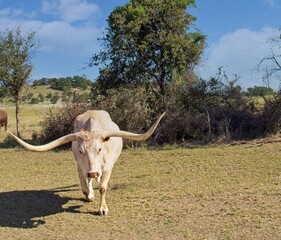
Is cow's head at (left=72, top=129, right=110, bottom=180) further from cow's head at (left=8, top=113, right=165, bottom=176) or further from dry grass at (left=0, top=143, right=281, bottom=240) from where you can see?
dry grass at (left=0, top=143, right=281, bottom=240)

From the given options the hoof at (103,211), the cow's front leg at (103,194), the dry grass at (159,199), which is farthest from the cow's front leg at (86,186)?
the hoof at (103,211)

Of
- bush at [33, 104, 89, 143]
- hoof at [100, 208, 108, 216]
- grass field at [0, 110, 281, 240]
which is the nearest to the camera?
grass field at [0, 110, 281, 240]

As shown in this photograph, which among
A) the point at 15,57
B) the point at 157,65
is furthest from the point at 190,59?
the point at 15,57

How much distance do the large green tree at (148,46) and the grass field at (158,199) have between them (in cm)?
641

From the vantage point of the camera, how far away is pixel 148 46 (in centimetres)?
1934

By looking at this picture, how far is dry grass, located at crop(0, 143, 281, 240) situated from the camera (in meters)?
7.05

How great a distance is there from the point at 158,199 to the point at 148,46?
1150 cm

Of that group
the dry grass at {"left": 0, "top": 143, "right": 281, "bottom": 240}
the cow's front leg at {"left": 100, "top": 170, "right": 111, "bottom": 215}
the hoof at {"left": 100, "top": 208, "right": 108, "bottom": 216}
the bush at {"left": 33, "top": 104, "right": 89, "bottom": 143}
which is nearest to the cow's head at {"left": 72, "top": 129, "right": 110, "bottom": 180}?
the cow's front leg at {"left": 100, "top": 170, "right": 111, "bottom": 215}

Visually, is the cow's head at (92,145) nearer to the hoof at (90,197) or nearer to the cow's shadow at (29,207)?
the hoof at (90,197)

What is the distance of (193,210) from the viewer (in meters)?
7.93

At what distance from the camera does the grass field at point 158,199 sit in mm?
7047

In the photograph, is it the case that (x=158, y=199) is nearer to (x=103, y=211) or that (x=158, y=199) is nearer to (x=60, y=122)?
(x=103, y=211)

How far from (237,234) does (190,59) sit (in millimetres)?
13817

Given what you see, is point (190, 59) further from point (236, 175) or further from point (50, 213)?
point (50, 213)
